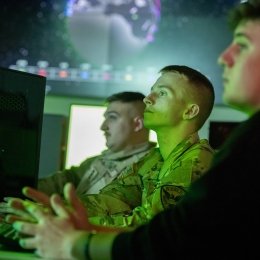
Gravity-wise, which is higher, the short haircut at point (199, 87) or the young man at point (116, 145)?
the short haircut at point (199, 87)

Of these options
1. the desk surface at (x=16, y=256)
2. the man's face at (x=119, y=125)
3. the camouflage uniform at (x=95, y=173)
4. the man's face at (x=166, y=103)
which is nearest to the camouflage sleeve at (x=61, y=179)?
the camouflage uniform at (x=95, y=173)

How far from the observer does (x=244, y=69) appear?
2.91 feet

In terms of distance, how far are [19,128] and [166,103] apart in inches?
19.1

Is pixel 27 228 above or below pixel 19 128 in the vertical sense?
below

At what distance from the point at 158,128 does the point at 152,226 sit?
881 millimetres

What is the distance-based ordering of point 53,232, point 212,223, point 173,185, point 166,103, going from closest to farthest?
point 212,223 → point 53,232 → point 173,185 → point 166,103

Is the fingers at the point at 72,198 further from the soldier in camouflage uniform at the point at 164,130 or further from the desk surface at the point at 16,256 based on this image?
the soldier in camouflage uniform at the point at 164,130

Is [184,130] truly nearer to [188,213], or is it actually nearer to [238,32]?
[238,32]

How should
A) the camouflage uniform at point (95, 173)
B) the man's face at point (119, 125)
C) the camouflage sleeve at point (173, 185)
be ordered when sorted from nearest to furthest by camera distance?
1. the camouflage sleeve at point (173, 185)
2. the camouflage uniform at point (95, 173)
3. the man's face at point (119, 125)

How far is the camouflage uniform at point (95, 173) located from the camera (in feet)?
7.64

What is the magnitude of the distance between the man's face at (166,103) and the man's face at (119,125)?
845 millimetres

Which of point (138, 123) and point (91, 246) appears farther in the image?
point (138, 123)

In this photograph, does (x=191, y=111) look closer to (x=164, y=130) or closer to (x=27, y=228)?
(x=164, y=130)

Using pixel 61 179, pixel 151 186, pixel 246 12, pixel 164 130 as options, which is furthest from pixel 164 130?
pixel 61 179
